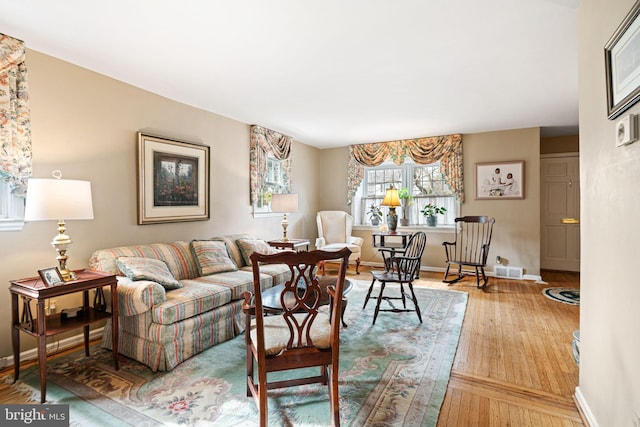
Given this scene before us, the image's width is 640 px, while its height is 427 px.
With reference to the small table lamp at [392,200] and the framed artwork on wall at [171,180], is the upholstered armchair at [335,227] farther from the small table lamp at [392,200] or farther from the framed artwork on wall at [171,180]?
the framed artwork on wall at [171,180]

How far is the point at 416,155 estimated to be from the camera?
5.89 metres

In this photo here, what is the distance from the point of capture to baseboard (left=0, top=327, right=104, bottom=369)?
2457mm

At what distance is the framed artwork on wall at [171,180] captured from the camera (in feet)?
11.2

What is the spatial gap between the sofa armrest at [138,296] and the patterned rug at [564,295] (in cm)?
461

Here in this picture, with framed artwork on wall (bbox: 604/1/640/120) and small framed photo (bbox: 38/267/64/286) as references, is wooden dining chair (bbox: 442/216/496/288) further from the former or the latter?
small framed photo (bbox: 38/267/64/286)

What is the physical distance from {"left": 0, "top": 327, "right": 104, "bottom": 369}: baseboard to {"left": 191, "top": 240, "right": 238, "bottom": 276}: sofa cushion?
1036 millimetres

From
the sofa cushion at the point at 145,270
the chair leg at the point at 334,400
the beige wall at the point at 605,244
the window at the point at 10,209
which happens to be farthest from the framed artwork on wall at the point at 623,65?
the window at the point at 10,209

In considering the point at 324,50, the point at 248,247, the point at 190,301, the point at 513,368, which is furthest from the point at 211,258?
the point at 513,368

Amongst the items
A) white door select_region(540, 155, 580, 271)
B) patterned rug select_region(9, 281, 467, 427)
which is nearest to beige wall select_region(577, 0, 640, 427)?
patterned rug select_region(9, 281, 467, 427)

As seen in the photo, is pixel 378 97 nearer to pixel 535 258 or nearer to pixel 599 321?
pixel 599 321

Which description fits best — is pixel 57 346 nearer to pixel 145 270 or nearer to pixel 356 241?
pixel 145 270

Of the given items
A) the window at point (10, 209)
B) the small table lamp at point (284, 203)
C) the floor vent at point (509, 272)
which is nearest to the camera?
the window at point (10, 209)

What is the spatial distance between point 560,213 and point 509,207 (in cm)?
135

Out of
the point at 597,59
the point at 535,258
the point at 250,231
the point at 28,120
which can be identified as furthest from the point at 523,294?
the point at 28,120
